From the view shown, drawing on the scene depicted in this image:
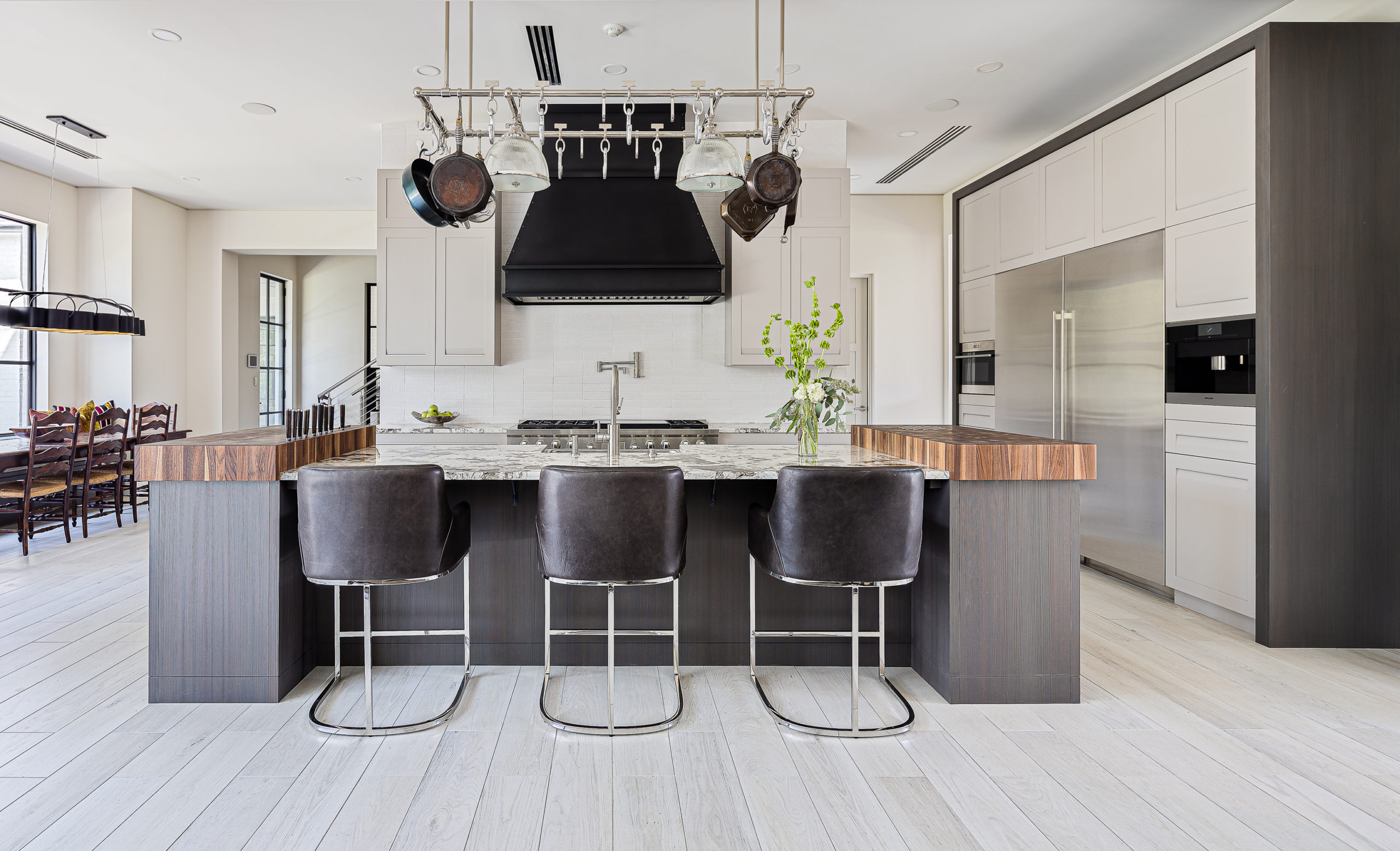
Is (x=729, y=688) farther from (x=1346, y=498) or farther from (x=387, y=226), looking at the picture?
(x=387, y=226)

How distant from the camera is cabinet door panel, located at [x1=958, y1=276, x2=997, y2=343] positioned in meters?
5.46

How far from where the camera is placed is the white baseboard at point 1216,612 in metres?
3.38

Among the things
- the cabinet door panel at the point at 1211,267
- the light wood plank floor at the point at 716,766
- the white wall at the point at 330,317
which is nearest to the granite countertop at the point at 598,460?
the light wood plank floor at the point at 716,766

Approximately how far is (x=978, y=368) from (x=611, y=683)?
4.38m

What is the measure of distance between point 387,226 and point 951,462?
403 cm

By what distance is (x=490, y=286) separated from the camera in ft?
16.3

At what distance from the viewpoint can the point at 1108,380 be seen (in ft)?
13.7

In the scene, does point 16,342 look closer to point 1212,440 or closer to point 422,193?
point 422,193

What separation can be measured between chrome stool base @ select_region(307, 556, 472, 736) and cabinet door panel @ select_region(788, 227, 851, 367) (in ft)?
9.53

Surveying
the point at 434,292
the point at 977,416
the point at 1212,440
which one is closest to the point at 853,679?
the point at 1212,440

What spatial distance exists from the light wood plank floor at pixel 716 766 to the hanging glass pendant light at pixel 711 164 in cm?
182

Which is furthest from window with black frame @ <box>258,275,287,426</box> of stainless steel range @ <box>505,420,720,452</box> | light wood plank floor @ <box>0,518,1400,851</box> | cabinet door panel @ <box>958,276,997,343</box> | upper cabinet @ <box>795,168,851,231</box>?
cabinet door panel @ <box>958,276,997,343</box>

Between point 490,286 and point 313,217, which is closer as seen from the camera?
point 490,286

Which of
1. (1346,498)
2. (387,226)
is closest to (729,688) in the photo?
(1346,498)
